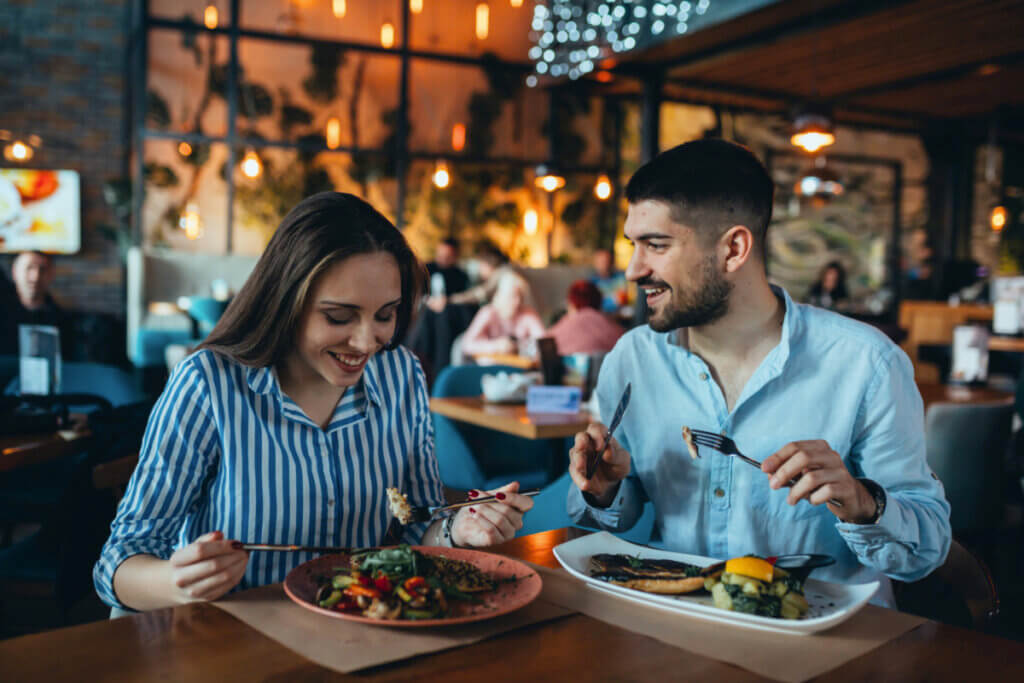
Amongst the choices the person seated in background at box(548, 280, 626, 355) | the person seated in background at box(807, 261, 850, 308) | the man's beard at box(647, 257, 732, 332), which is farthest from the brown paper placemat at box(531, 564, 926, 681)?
the person seated in background at box(807, 261, 850, 308)

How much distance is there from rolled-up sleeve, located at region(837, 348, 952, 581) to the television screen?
9.55 metres

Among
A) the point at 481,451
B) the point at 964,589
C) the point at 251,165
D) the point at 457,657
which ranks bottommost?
the point at 481,451

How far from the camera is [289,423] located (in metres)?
1.50

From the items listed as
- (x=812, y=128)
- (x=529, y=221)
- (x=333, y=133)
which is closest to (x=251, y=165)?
(x=333, y=133)

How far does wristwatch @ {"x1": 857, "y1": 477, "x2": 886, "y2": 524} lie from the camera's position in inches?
51.7

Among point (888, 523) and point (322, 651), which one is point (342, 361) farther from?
point (888, 523)

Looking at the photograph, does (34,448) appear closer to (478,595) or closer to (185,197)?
(478,595)

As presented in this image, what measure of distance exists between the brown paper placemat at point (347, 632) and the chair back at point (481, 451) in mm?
2165

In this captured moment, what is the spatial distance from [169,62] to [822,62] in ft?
22.7

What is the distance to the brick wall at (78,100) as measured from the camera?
921 centimetres

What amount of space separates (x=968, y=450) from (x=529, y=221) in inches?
331

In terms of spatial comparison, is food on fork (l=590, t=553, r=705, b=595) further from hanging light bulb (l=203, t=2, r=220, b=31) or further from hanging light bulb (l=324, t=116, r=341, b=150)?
hanging light bulb (l=203, t=2, r=220, b=31)

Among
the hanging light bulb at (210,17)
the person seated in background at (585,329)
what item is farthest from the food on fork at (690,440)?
the hanging light bulb at (210,17)

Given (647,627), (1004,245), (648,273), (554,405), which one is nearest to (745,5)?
(554,405)
